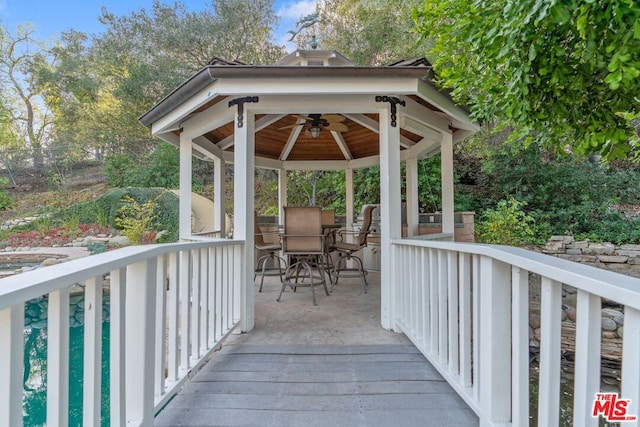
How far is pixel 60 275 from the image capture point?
3.27ft

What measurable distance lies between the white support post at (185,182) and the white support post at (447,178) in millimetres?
3392

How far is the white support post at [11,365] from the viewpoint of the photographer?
0.83 meters

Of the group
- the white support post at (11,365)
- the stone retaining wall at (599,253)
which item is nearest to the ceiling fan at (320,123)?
the white support post at (11,365)

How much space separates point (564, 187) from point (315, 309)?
843 cm

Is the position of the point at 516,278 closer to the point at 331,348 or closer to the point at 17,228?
the point at 331,348

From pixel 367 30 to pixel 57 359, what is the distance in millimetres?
12177

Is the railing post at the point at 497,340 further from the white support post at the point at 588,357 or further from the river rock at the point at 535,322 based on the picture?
the river rock at the point at 535,322

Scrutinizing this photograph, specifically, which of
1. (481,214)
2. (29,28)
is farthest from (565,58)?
(29,28)

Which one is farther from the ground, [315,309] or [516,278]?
[516,278]

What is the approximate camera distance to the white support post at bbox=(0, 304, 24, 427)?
2.73ft

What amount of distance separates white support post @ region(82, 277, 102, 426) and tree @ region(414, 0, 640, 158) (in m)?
2.36

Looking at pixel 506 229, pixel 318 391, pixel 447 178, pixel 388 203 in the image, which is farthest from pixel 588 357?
pixel 506 229

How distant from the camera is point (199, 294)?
2439mm

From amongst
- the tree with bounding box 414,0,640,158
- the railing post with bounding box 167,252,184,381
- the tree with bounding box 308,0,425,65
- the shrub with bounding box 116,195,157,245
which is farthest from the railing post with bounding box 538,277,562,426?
the tree with bounding box 308,0,425,65
